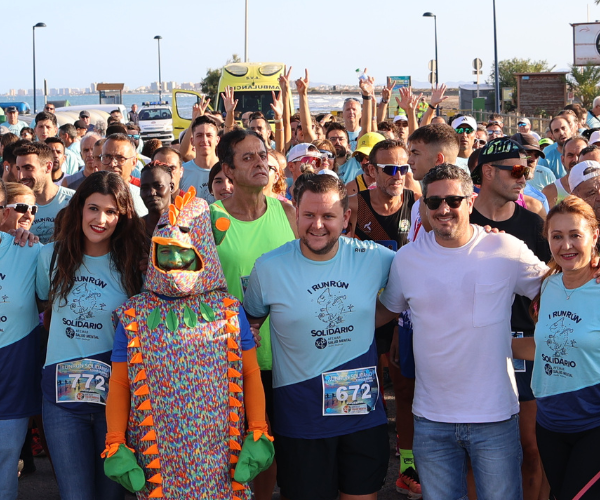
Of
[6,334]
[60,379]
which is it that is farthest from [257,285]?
[6,334]

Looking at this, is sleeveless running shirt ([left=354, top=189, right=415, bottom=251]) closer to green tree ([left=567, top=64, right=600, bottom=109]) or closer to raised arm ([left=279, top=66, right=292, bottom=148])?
raised arm ([left=279, top=66, right=292, bottom=148])

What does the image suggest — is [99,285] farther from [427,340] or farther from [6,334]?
[427,340]

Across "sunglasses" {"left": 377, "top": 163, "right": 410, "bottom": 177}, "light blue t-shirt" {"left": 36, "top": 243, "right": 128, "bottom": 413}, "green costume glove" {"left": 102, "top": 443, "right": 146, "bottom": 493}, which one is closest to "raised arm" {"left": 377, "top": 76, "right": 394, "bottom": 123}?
"sunglasses" {"left": 377, "top": 163, "right": 410, "bottom": 177}

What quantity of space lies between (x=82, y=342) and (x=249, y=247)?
39.3 inches

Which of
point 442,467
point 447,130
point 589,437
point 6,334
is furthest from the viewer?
point 447,130

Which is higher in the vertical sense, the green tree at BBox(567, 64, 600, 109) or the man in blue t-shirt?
the green tree at BBox(567, 64, 600, 109)

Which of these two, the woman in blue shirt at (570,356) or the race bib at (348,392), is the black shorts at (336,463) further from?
the woman in blue shirt at (570,356)

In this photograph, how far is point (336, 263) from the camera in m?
3.59

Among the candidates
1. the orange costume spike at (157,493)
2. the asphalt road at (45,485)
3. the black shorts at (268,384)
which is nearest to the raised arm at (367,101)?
the asphalt road at (45,485)

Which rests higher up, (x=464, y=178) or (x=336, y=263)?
(x=464, y=178)

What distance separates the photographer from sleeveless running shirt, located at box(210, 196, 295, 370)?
157 inches

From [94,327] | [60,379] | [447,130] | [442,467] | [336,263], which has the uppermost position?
[447,130]

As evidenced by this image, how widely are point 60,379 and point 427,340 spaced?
Result: 1.74 metres

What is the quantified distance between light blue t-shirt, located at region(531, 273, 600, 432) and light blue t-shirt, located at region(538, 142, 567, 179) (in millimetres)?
5371
